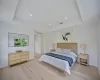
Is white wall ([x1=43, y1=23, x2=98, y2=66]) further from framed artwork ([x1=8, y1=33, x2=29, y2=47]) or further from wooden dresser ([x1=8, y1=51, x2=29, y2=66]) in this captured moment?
wooden dresser ([x1=8, y1=51, x2=29, y2=66])

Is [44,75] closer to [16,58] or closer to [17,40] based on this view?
[16,58]

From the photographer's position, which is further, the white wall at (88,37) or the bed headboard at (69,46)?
the bed headboard at (69,46)

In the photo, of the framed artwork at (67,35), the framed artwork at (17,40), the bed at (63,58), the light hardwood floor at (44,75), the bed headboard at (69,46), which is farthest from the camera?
the framed artwork at (67,35)

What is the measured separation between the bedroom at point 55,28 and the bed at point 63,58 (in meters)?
0.26

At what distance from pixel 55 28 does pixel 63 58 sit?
343cm

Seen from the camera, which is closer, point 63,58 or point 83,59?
point 63,58

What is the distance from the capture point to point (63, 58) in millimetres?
3475

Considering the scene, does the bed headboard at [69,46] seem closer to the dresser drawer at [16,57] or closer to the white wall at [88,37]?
the white wall at [88,37]

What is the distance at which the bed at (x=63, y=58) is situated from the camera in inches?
121

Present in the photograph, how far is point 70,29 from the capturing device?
5152 mm

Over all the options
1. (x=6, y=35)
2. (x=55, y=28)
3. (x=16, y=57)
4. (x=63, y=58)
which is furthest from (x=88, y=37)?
(x=6, y=35)

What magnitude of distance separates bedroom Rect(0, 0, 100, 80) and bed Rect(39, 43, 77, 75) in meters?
0.26

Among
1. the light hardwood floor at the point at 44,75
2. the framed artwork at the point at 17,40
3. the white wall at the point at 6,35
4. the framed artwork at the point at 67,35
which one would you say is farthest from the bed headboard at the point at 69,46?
the white wall at the point at 6,35

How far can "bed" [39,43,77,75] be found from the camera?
3.08 metres
